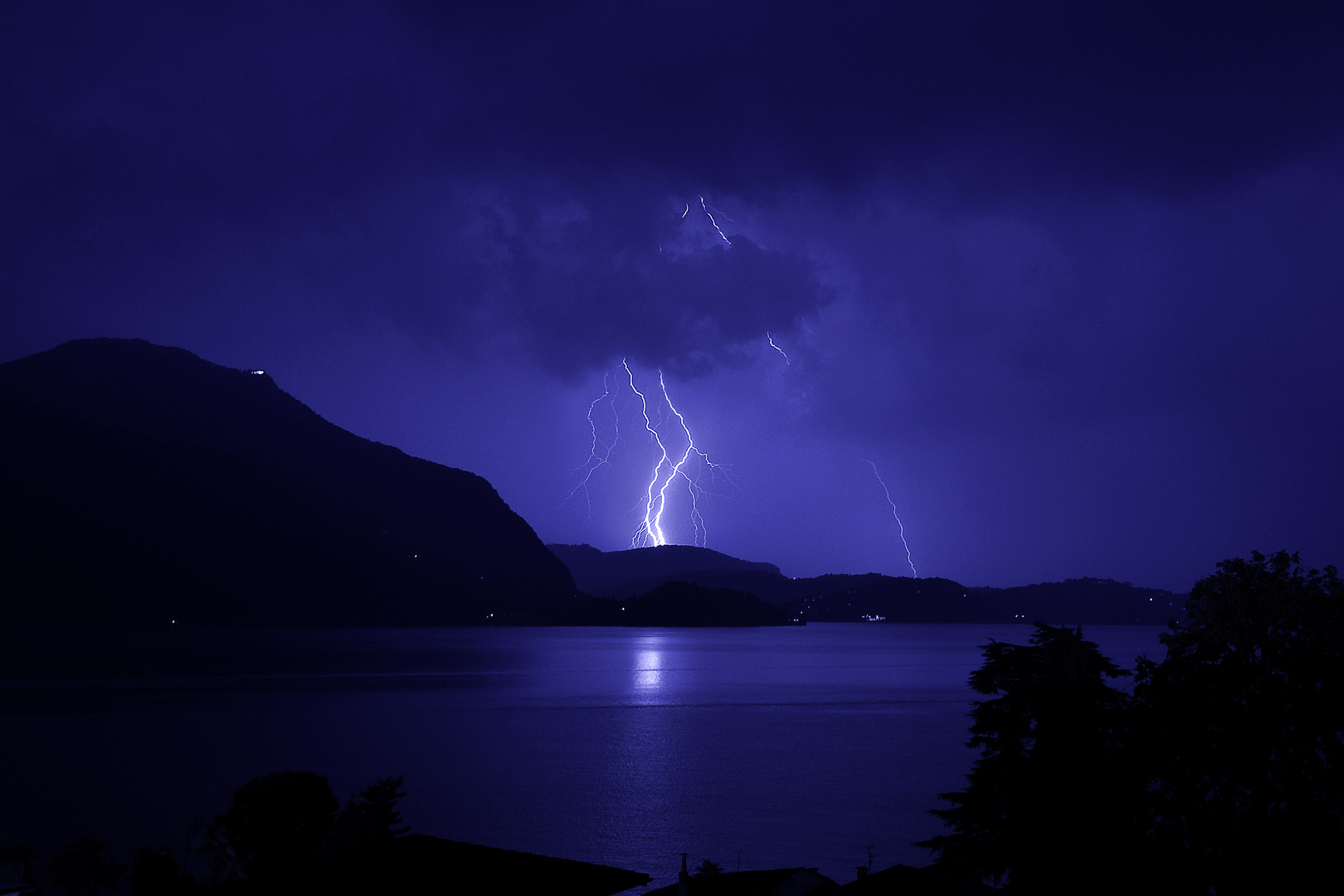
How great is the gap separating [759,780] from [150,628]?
190 m

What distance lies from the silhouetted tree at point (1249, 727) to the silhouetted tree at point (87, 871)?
27219mm

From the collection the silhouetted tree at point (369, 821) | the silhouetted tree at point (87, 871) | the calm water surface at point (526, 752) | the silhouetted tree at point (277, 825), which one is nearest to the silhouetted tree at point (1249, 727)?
the silhouetted tree at point (369, 821)

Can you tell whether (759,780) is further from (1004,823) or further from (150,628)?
(150,628)

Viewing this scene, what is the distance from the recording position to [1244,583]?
1196 cm

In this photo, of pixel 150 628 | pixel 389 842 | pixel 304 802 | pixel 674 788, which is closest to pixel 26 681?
pixel 674 788

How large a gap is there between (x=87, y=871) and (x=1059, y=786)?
27202mm

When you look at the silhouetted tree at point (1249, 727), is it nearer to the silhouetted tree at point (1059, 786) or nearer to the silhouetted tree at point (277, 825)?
the silhouetted tree at point (1059, 786)

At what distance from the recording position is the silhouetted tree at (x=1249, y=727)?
1142 cm

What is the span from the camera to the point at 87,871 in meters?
26.2

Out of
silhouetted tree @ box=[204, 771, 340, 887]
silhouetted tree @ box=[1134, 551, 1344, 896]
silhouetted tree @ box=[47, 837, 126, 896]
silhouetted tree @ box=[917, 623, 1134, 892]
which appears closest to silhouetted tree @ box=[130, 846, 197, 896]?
silhouetted tree @ box=[204, 771, 340, 887]

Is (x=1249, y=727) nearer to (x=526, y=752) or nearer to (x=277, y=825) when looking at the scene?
(x=277, y=825)

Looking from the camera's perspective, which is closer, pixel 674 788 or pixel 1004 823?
pixel 1004 823

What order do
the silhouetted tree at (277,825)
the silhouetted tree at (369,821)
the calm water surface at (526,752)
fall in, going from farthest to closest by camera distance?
the calm water surface at (526,752) → the silhouetted tree at (369,821) → the silhouetted tree at (277,825)

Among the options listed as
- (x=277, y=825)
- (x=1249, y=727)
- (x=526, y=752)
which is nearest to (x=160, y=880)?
(x=277, y=825)
